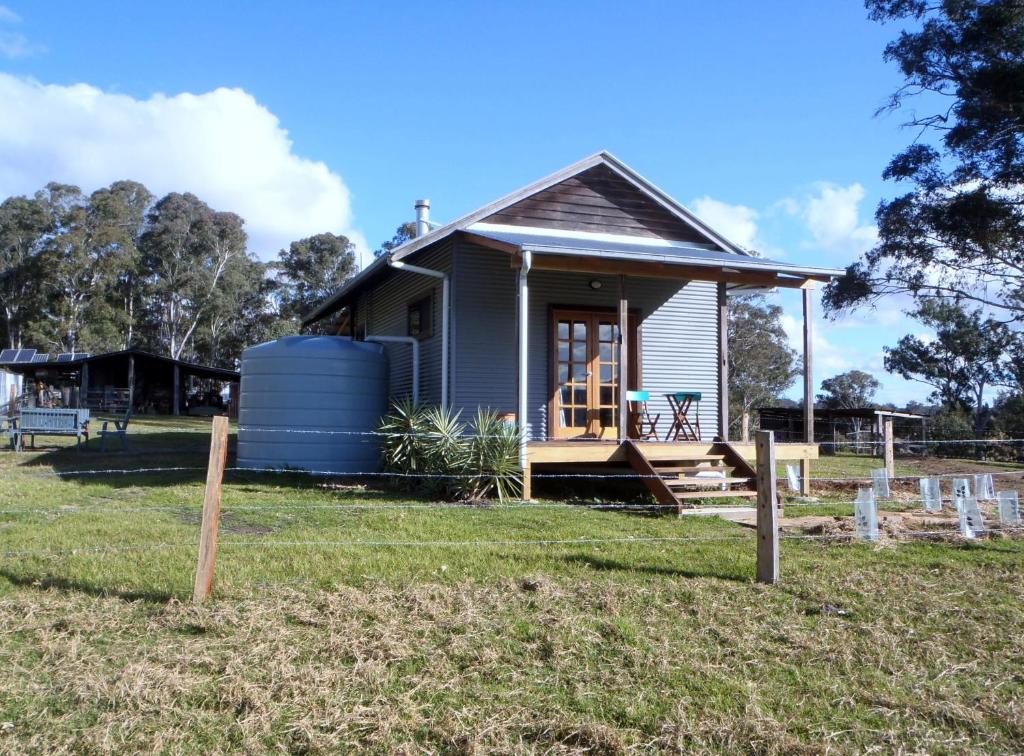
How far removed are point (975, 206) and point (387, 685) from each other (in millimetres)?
24341

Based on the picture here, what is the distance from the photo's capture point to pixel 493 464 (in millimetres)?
10055

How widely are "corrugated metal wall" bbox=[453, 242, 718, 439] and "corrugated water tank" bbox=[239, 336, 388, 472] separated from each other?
6.71ft

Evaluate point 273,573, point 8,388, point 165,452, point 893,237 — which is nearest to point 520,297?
point 273,573

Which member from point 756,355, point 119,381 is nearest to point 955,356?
point 756,355

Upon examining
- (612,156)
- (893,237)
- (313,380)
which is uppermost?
(893,237)

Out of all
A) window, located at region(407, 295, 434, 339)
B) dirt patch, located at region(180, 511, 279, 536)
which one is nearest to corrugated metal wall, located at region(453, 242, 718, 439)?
window, located at region(407, 295, 434, 339)

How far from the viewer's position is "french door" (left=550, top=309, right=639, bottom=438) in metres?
12.8

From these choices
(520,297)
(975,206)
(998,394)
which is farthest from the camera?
(998,394)

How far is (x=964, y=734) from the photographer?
3607mm

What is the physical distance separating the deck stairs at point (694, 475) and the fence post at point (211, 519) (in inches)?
217

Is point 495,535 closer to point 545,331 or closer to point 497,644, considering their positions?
point 497,644

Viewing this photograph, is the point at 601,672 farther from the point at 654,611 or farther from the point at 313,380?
the point at 313,380

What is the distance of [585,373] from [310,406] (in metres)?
4.33

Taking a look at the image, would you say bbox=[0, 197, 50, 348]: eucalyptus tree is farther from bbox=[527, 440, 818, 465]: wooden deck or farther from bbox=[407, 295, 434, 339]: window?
bbox=[527, 440, 818, 465]: wooden deck
